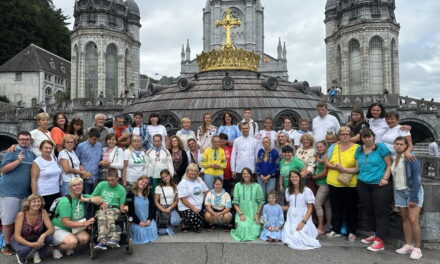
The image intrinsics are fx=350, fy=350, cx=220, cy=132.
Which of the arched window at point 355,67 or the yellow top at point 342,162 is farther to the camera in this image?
the arched window at point 355,67

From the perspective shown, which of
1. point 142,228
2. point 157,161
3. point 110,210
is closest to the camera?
point 110,210

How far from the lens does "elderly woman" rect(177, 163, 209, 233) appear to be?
7145mm

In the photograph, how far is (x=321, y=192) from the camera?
7.15 meters

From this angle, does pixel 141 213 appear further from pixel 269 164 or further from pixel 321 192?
pixel 321 192

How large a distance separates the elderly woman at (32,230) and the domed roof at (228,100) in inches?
299

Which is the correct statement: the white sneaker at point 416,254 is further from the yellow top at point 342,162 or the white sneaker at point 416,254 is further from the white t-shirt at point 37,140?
the white t-shirt at point 37,140

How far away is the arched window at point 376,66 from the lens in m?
41.0

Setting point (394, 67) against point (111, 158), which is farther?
point (394, 67)

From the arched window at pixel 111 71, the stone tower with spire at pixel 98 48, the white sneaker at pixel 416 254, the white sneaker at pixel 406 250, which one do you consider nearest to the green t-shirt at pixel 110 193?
the white sneaker at pixel 406 250

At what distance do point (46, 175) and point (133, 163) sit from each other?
1.67 metres

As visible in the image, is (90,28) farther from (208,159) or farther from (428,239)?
(428,239)

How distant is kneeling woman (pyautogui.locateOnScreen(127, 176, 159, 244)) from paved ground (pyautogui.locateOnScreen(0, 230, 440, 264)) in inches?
9.7

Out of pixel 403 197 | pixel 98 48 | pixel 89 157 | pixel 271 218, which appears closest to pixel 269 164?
pixel 271 218

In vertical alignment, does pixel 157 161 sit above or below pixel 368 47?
below
